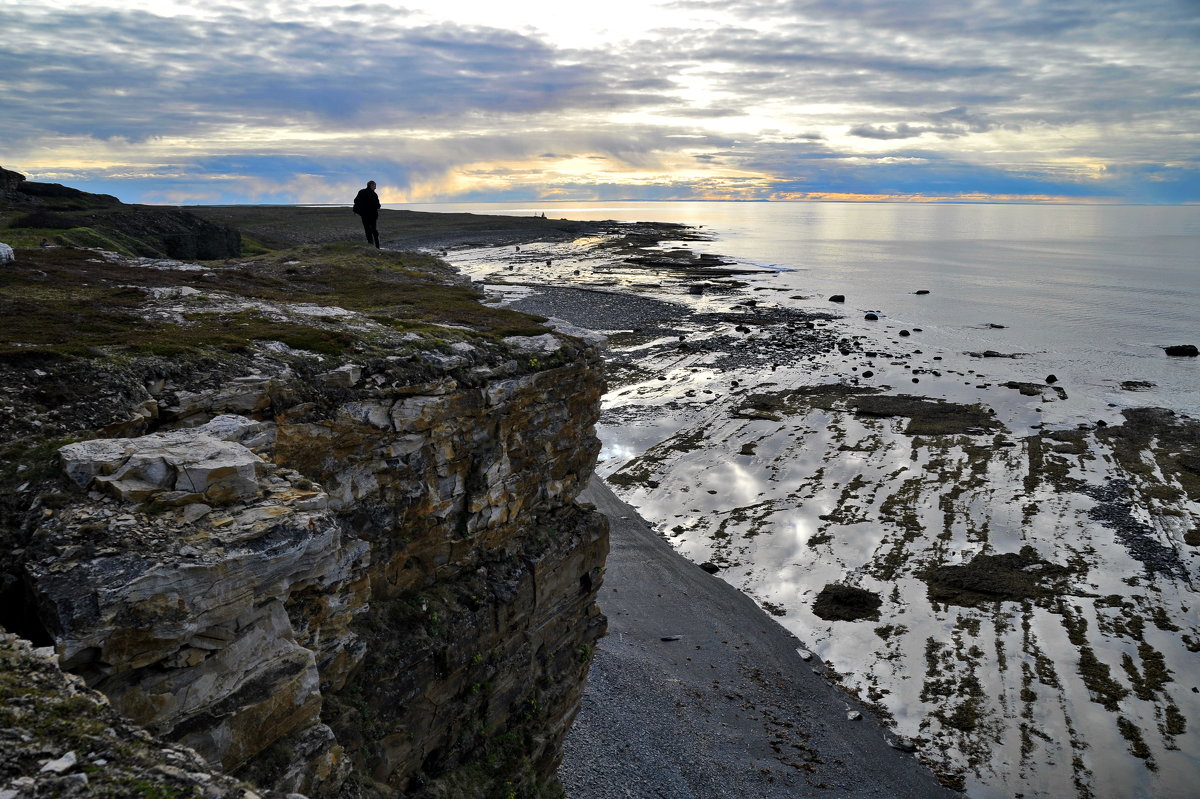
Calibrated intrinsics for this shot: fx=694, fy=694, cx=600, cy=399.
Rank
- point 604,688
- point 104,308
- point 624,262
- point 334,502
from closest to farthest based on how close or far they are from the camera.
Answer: point 334,502
point 104,308
point 604,688
point 624,262

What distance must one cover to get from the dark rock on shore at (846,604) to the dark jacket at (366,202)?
76.8 feet

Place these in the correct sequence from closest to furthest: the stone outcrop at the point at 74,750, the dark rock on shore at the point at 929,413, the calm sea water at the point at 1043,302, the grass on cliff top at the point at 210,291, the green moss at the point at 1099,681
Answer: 1. the stone outcrop at the point at 74,750
2. the grass on cliff top at the point at 210,291
3. the green moss at the point at 1099,681
4. the dark rock on shore at the point at 929,413
5. the calm sea water at the point at 1043,302

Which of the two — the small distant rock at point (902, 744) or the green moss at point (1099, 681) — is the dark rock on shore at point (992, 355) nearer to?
the green moss at point (1099, 681)

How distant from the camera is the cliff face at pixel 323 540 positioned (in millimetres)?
6379

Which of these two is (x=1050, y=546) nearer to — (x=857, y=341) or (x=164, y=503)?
(x=164, y=503)

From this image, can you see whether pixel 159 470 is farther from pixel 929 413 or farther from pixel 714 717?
pixel 929 413

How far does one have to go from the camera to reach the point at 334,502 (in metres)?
11.0

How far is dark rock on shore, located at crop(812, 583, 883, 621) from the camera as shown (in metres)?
23.1

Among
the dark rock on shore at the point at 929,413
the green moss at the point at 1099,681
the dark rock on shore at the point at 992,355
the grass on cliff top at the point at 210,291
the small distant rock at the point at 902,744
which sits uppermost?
the grass on cliff top at the point at 210,291

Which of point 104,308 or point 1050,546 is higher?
point 104,308

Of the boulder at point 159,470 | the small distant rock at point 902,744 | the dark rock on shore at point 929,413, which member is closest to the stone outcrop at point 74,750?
the boulder at point 159,470

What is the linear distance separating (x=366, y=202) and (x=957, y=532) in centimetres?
2769

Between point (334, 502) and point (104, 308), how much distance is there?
6753 mm

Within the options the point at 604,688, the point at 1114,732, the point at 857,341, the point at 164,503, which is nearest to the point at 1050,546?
the point at 1114,732
